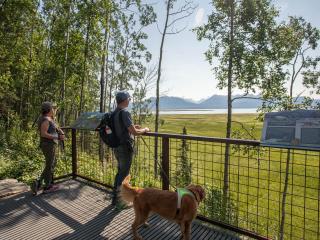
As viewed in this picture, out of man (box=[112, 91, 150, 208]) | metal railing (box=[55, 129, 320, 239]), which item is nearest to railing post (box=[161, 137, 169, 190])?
metal railing (box=[55, 129, 320, 239])

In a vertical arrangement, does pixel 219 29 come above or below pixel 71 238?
above

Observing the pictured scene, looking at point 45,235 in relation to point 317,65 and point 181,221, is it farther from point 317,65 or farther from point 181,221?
point 317,65

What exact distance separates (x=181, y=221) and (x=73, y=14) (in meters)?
15.2

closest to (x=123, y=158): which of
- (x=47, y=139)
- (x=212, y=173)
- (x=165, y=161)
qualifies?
(x=165, y=161)

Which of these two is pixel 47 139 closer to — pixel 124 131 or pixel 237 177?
pixel 124 131

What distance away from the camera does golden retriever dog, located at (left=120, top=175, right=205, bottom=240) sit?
3.50m

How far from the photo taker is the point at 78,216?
178 inches

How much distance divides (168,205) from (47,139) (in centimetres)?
303

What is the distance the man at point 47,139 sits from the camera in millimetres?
5270

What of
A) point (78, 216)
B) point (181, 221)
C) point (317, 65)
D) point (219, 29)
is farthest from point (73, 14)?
point (317, 65)

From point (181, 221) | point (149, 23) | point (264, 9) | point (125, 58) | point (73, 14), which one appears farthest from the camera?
point (125, 58)

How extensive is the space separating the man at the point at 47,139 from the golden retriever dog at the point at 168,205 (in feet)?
7.94

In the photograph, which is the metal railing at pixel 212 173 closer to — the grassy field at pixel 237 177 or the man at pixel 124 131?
the grassy field at pixel 237 177

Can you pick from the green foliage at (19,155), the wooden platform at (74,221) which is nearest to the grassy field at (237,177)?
the wooden platform at (74,221)
